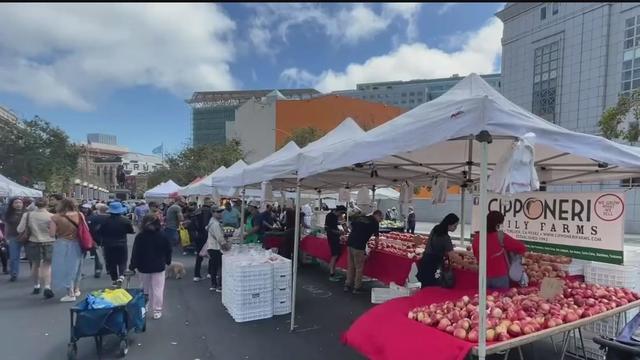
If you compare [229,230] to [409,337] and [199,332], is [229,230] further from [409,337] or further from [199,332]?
[409,337]

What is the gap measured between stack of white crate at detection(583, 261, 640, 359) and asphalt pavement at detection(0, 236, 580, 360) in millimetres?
465

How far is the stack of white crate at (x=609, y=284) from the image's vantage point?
459 cm

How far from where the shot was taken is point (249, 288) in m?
5.93

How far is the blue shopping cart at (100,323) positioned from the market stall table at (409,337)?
102 inches

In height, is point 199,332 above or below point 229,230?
below

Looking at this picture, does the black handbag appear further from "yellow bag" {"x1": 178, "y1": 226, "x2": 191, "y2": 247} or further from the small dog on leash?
"yellow bag" {"x1": 178, "y1": 226, "x2": 191, "y2": 247}

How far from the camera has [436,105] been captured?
356 cm

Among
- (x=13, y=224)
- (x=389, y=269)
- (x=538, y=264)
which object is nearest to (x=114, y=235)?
(x=13, y=224)

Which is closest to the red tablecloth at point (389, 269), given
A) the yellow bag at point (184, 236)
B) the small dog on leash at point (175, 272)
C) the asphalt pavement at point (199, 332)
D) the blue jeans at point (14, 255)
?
the asphalt pavement at point (199, 332)

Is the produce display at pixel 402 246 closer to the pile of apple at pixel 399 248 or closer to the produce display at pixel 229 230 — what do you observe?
the pile of apple at pixel 399 248

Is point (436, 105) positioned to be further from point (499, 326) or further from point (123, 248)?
point (123, 248)

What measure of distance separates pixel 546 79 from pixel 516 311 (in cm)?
4169

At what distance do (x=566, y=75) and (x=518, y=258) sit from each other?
38842 mm

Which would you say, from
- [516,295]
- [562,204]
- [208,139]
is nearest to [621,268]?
[562,204]
